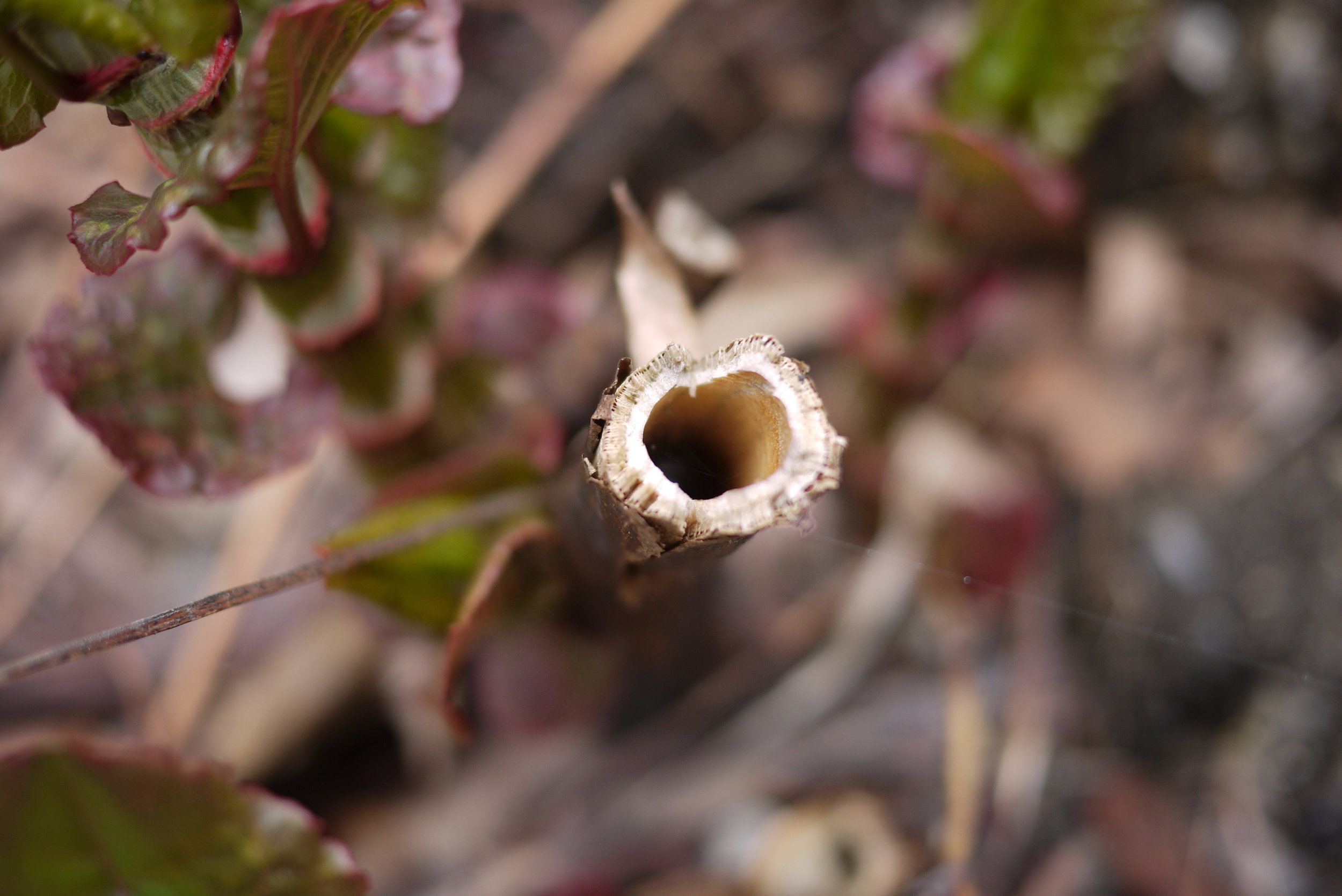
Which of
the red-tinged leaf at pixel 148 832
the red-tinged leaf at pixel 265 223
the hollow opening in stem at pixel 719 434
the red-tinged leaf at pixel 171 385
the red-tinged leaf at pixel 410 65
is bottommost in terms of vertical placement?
the red-tinged leaf at pixel 148 832

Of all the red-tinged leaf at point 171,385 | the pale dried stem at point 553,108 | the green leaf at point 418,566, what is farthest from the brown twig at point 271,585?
the pale dried stem at point 553,108

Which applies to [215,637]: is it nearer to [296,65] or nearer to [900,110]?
[296,65]

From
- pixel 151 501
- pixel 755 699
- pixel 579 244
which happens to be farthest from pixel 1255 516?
pixel 151 501

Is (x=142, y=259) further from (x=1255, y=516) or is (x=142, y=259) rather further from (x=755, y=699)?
(x=1255, y=516)

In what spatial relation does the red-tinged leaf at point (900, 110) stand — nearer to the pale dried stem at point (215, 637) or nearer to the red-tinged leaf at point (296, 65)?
the red-tinged leaf at point (296, 65)

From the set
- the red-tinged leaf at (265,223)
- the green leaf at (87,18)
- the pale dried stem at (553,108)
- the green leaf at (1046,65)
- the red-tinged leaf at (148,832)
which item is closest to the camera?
the green leaf at (87,18)

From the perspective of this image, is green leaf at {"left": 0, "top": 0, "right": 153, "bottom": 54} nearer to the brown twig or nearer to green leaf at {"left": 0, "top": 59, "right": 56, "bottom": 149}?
green leaf at {"left": 0, "top": 59, "right": 56, "bottom": 149}
